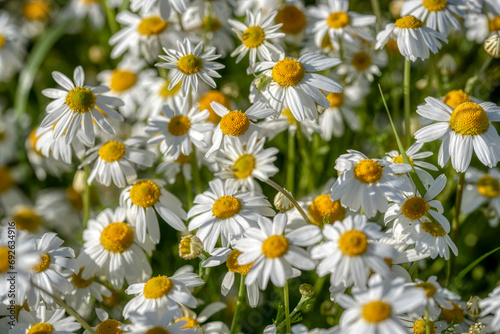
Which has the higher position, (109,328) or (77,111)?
(77,111)

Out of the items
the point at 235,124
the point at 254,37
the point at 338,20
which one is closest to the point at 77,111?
the point at 235,124

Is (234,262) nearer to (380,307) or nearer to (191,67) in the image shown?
(380,307)

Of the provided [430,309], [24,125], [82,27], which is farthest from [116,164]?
[82,27]

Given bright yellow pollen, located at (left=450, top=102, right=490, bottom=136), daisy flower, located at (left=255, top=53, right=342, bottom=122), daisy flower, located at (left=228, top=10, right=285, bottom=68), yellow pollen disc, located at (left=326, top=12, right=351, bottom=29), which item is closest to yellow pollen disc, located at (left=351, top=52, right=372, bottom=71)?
yellow pollen disc, located at (left=326, top=12, right=351, bottom=29)

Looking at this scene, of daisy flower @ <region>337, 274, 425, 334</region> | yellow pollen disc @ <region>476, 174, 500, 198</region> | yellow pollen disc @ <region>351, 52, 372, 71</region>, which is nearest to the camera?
daisy flower @ <region>337, 274, 425, 334</region>

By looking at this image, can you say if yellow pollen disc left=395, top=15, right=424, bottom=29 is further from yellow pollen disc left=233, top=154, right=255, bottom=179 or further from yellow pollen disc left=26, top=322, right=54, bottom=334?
yellow pollen disc left=26, top=322, right=54, bottom=334

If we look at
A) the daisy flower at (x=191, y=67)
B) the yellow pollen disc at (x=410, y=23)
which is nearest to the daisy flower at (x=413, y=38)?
the yellow pollen disc at (x=410, y=23)

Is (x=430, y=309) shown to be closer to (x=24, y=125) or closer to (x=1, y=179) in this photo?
(x=24, y=125)
